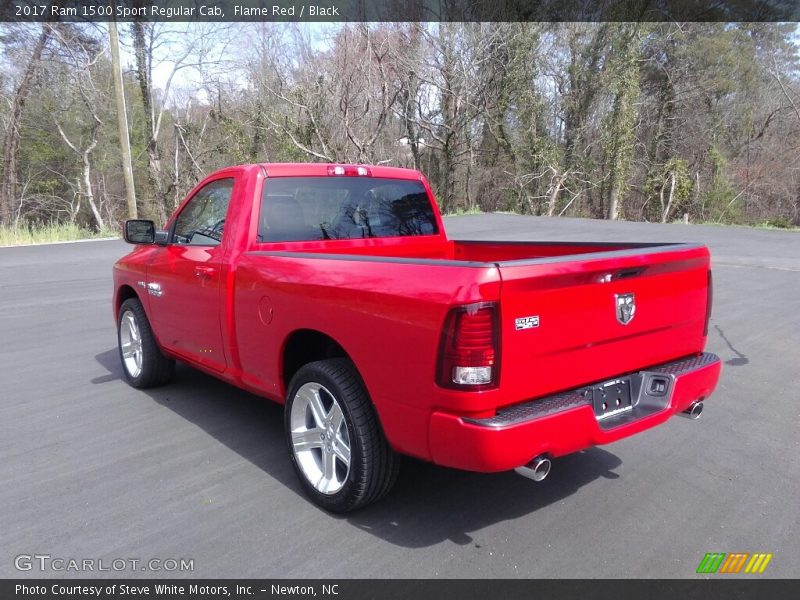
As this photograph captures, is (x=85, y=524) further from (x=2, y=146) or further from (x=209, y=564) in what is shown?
(x=2, y=146)

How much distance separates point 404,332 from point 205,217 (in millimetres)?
2485

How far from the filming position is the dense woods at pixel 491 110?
Result: 28.9m

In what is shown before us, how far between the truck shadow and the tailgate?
2.84 ft

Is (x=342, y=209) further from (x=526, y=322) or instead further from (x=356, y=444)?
(x=526, y=322)

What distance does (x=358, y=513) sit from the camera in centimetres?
325

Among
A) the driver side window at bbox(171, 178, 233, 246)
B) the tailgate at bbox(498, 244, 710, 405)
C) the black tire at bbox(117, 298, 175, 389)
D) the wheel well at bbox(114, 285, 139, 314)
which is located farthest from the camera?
the wheel well at bbox(114, 285, 139, 314)

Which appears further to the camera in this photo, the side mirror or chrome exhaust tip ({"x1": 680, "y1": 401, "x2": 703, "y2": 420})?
the side mirror

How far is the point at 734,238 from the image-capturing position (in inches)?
650

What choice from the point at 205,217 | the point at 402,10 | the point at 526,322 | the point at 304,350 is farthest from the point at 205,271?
the point at 402,10

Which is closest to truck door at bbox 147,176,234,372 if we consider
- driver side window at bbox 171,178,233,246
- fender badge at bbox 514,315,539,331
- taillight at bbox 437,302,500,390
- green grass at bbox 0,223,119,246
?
driver side window at bbox 171,178,233,246

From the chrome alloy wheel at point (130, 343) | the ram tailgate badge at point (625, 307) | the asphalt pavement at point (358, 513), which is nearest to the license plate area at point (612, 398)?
the ram tailgate badge at point (625, 307)

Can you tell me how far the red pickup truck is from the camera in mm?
2557

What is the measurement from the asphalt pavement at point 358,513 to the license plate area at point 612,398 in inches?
23.6
